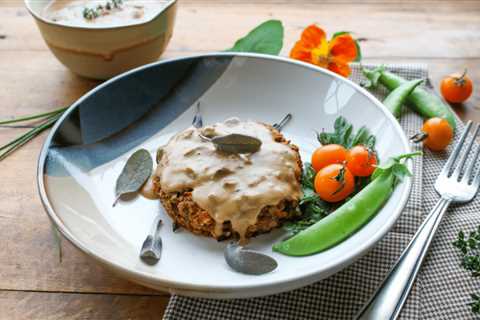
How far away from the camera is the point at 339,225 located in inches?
65.7

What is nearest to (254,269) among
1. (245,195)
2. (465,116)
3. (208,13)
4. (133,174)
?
(245,195)

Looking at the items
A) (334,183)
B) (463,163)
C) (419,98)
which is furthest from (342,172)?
(419,98)

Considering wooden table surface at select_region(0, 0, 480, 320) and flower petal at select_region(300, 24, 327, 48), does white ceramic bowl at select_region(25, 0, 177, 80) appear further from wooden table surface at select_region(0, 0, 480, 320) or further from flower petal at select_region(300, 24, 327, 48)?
flower petal at select_region(300, 24, 327, 48)

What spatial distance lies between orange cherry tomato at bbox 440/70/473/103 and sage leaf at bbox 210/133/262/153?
46.8 inches

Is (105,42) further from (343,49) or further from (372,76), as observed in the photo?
(372,76)

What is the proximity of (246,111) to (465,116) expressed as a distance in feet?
3.42

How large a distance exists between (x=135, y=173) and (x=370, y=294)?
3.12ft

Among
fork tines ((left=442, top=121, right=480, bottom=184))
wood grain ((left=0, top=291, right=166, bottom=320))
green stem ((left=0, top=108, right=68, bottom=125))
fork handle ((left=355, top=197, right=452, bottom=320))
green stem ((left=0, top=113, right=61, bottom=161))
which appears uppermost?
fork tines ((left=442, top=121, right=480, bottom=184))

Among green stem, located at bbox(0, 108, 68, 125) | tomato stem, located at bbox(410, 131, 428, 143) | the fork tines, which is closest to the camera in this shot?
the fork tines

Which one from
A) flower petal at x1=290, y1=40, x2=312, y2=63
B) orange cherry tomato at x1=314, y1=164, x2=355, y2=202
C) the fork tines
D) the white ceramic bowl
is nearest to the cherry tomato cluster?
orange cherry tomato at x1=314, y1=164, x2=355, y2=202

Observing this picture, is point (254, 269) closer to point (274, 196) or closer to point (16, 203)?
point (274, 196)

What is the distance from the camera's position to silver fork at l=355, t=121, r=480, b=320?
1.60m

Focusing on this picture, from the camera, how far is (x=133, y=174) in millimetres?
2027

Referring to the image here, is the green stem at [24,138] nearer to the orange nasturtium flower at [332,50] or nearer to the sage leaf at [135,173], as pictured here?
the sage leaf at [135,173]
